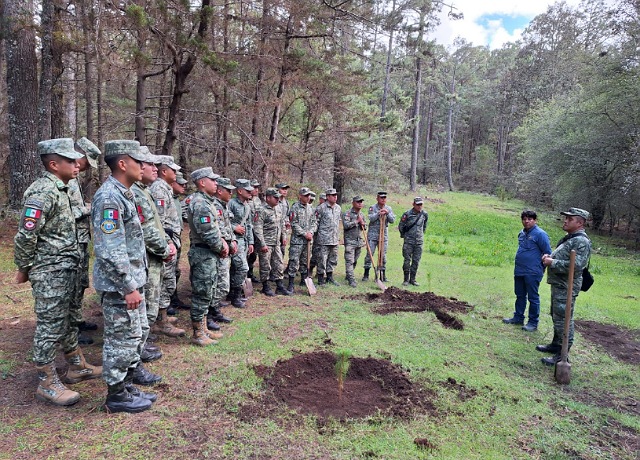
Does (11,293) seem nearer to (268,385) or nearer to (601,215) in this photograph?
(268,385)

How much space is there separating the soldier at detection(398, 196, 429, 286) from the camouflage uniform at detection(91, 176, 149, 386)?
5991 millimetres

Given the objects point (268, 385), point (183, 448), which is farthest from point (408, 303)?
point (183, 448)

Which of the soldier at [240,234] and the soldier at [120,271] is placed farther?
the soldier at [240,234]

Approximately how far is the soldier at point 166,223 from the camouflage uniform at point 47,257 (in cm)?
150

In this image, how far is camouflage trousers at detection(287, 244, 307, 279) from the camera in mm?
7453

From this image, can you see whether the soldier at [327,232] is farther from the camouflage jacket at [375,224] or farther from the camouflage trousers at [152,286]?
the camouflage trousers at [152,286]

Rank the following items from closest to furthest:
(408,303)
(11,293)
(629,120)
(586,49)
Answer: (11,293) → (408,303) → (629,120) → (586,49)

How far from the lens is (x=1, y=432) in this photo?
113 inches

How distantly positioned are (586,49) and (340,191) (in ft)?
40.3

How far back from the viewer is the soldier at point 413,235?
8086mm

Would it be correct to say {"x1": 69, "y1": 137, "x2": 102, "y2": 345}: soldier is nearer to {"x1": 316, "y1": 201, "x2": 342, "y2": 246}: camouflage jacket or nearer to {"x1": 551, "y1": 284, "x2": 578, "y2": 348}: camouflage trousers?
{"x1": 316, "y1": 201, "x2": 342, "y2": 246}: camouflage jacket

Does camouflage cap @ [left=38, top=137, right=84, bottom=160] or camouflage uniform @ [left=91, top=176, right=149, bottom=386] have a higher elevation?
camouflage cap @ [left=38, top=137, right=84, bottom=160]

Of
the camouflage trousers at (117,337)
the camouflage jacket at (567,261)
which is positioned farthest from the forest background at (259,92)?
the camouflage jacket at (567,261)

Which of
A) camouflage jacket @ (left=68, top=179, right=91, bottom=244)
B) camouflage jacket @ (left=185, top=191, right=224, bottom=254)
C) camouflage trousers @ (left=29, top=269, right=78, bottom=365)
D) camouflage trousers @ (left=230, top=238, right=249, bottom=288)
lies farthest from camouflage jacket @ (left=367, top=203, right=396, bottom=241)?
camouflage trousers @ (left=29, top=269, right=78, bottom=365)
